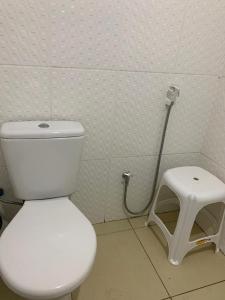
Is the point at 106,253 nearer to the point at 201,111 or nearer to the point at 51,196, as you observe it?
the point at 51,196

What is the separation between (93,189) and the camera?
1.58 meters

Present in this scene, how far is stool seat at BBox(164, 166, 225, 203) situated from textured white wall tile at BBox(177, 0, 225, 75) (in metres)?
→ 0.61

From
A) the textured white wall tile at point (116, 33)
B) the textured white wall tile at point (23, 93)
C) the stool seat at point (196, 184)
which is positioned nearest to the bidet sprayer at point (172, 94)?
the textured white wall tile at point (116, 33)

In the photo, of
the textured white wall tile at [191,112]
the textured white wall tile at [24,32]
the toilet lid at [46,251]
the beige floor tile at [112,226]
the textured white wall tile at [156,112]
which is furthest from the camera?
the beige floor tile at [112,226]

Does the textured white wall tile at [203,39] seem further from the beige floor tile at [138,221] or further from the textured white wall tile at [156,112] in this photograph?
the beige floor tile at [138,221]

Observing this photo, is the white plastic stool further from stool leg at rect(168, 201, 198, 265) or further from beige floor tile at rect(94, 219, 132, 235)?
beige floor tile at rect(94, 219, 132, 235)

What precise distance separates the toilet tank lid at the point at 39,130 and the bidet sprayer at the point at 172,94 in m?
0.58

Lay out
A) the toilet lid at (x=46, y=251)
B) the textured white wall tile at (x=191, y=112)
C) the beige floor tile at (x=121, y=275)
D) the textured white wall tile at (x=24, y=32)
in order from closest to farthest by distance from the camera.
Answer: the toilet lid at (x=46, y=251)
the textured white wall tile at (x=24, y=32)
the beige floor tile at (x=121, y=275)
the textured white wall tile at (x=191, y=112)

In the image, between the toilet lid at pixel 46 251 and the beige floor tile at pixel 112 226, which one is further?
the beige floor tile at pixel 112 226

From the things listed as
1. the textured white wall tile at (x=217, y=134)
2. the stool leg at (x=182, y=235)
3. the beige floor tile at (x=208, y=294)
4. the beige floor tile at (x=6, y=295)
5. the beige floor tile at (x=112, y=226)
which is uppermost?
the textured white wall tile at (x=217, y=134)

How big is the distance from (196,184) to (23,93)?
105cm

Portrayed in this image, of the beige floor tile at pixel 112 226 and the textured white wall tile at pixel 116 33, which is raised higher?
the textured white wall tile at pixel 116 33

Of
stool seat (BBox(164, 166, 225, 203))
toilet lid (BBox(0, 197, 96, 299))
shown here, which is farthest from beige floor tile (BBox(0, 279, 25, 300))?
stool seat (BBox(164, 166, 225, 203))

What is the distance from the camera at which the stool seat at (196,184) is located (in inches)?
52.6
